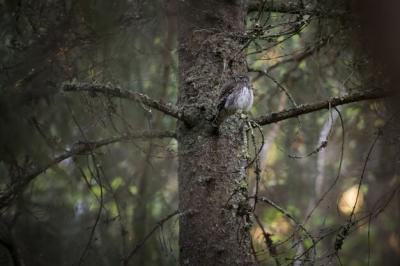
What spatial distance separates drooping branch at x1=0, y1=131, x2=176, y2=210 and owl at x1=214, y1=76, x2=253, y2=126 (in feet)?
1.96

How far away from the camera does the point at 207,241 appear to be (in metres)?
4.08

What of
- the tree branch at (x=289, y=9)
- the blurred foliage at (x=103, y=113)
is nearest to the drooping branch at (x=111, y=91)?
the blurred foliage at (x=103, y=113)

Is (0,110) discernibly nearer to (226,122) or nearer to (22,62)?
(22,62)

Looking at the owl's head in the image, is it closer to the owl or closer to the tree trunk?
the owl

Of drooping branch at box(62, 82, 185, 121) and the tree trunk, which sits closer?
drooping branch at box(62, 82, 185, 121)

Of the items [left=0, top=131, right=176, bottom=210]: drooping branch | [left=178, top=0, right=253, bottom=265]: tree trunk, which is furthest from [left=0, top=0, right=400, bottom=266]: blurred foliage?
[left=178, top=0, right=253, bottom=265]: tree trunk

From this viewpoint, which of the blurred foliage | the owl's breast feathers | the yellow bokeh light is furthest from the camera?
the yellow bokeh light

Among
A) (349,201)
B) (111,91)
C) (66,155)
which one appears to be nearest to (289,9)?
(111,91)

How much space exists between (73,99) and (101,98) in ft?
0.61

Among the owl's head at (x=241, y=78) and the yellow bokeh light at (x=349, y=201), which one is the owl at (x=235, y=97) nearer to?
the owl's head at (x=241, y=78)

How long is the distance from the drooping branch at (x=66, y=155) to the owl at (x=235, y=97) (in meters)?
0.60

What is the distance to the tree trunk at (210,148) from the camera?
4098 millimetres

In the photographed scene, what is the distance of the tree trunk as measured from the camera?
13.4 feet

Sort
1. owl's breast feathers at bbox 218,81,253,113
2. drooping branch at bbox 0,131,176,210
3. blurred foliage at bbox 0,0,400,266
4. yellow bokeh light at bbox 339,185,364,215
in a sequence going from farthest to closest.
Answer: yellow bokeh light at bbox 339,185,364,215 → drooping branch at bbox 0,131,176,210 → blurred foliage at bbox 0,0,400,266 → owl's breast feathers at bbox 218,81,253,113
